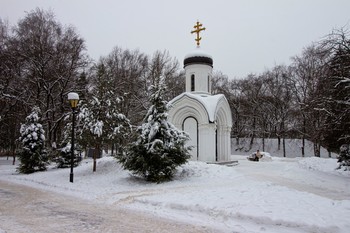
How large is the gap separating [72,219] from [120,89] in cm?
2609

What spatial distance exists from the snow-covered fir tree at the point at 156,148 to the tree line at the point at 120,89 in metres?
3.38

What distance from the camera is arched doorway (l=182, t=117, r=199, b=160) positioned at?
65.9 feet

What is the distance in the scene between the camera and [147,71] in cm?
3797

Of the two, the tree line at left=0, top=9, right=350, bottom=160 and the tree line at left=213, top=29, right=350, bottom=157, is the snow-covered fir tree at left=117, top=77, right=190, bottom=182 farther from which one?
the tree line at left=213, top=29, right=350, bottom=157

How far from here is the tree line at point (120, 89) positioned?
50.4ft

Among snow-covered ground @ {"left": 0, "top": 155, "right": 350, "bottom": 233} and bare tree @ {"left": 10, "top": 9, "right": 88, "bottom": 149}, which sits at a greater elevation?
bare tree @ {"left": 10, "top": 9, "right": 88, "bottom": 149}

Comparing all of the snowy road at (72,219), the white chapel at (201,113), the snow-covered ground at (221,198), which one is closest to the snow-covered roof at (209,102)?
the white chapel at (201,113)

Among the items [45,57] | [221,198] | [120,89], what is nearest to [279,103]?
[120,89]

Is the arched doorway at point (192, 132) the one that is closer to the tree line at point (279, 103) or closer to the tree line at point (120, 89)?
the tree line at point (120, 89)

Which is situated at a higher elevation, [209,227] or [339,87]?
[339,87]

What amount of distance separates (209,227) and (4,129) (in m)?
33.5

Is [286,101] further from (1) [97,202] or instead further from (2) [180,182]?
(1) [97,202]

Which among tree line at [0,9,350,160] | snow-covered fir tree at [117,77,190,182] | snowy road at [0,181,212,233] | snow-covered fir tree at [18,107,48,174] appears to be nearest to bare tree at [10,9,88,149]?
tree line at [0,9,350,160]

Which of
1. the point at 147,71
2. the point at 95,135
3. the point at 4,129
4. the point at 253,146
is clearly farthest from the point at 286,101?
the point at 4,129
